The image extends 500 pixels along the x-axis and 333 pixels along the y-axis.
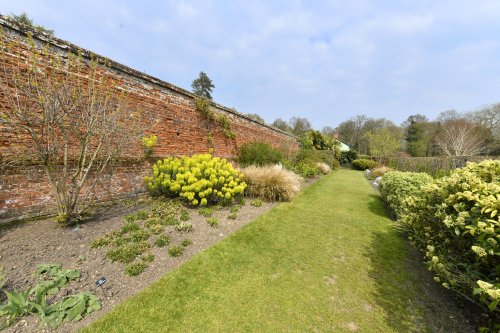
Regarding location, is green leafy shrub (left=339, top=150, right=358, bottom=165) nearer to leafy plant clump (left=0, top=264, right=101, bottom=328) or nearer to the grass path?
the grass path

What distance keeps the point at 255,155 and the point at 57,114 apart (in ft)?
23.6

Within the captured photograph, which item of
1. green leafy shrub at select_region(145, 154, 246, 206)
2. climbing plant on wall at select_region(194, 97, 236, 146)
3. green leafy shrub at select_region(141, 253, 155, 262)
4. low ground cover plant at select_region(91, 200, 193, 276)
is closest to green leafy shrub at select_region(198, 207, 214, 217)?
green leafy shrub at select_region(145, 154, 246, 206)

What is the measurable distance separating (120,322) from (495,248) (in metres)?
3.60

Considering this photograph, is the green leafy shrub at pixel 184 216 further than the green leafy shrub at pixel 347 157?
No

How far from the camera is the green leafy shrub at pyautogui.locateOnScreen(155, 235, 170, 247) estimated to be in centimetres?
338

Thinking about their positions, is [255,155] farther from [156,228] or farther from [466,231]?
[466,231]

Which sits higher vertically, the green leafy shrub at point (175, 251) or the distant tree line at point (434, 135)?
the distant tree line at point (434, 135)

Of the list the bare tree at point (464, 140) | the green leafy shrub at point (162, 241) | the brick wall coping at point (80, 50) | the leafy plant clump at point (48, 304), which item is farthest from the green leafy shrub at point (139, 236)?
the bare tree at point (464, 140)

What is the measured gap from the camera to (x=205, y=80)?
40906 mm

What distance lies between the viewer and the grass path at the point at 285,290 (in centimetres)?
216

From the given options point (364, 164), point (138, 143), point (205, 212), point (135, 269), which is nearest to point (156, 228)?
point (135, 269)

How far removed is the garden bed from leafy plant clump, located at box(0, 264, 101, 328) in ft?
0.21

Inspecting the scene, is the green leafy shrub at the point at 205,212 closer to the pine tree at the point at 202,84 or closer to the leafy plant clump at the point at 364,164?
the leafy plant clump at the point at 364,164

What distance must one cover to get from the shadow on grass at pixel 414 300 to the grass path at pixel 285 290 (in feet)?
0.05
